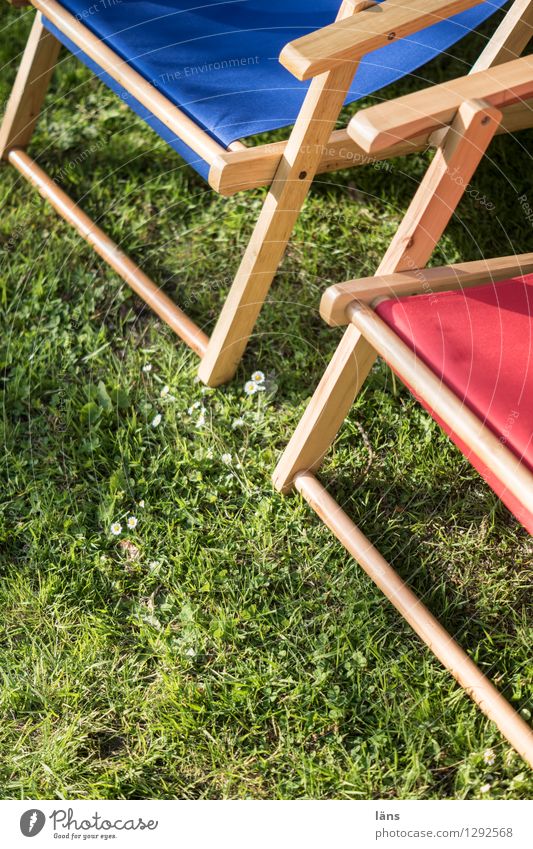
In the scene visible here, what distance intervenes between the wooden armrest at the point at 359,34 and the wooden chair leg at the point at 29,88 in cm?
102

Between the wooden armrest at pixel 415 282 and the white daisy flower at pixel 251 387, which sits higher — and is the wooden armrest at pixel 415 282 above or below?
above

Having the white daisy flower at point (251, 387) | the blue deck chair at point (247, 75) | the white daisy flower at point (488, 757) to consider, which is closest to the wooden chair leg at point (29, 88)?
the blue deck chair at point (247, 75)

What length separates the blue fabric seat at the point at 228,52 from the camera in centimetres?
184

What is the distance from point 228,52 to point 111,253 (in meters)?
0.56

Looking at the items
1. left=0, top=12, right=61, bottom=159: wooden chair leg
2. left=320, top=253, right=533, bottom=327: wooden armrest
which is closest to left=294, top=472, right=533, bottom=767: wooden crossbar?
left=320, top=253, right=533, bottom=327: wooden armrest

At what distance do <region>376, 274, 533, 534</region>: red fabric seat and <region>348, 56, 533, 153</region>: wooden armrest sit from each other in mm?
289

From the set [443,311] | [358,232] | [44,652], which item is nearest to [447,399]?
[443,311]

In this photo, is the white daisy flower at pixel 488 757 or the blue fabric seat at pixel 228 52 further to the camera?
the blue fabric seat at pixel 228 52

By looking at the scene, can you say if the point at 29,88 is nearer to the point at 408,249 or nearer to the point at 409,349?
the point at 408,249

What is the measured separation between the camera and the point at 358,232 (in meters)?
2.42

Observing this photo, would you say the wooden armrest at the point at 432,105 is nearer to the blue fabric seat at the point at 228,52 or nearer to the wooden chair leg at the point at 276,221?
the wooden chair leg at the point at 276,221

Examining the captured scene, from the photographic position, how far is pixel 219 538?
1.89 metres

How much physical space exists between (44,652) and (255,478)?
0.58 metres
